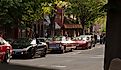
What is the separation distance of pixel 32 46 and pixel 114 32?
64.3ft

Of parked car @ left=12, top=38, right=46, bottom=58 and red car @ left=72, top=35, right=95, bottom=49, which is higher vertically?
parked car @ left=12, top=38, right=46, bottom=58

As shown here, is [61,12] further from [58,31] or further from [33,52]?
[33,52]

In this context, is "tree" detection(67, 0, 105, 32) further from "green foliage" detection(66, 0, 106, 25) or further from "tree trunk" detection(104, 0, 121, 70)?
"tree trunk" detection(104, 0, 121, 70)

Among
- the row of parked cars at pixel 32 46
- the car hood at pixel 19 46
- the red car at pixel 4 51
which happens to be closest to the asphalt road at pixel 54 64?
the red car at pixel 4 51

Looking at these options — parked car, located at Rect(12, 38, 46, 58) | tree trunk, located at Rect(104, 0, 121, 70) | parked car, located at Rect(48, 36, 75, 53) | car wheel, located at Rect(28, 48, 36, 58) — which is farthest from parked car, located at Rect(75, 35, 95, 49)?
tree trunk, located at Rect(104, 0, 121, 70)

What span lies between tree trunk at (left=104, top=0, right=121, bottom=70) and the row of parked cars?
14992mm

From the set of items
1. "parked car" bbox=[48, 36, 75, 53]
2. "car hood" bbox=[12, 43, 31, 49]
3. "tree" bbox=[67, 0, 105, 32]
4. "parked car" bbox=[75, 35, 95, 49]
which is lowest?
"parked car" bbox=[75, 35, 95, 49]

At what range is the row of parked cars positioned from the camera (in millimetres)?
20453

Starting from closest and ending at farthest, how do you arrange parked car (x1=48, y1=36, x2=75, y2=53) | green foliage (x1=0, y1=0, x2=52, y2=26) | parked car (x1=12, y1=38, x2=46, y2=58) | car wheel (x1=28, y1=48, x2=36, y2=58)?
parked car (x1=12, y1=38, x2=46, y2=58) → car wheel (x1=28, y1=48, x2=36, y2=58) → green foliage (x1=0, y1=0, x2=52, y2=26) → parked car (x1=48, y1=36, x2=75, y2=53)

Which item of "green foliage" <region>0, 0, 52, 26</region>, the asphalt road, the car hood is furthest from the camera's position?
"green foliage" <region>0, 0, 52, 26</region>

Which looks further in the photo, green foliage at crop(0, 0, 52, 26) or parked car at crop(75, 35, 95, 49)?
parked car at crop(75, 35, 95, 49)

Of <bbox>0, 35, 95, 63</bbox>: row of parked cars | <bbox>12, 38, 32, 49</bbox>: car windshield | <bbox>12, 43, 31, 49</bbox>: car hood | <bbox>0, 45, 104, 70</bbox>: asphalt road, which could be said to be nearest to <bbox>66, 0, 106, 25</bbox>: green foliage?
<bbox>0, 35, 95, 63</bbox>: row of parked cars

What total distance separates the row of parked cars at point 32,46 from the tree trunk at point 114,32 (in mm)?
14992

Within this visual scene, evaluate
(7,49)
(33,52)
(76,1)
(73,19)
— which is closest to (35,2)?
(33,52)
